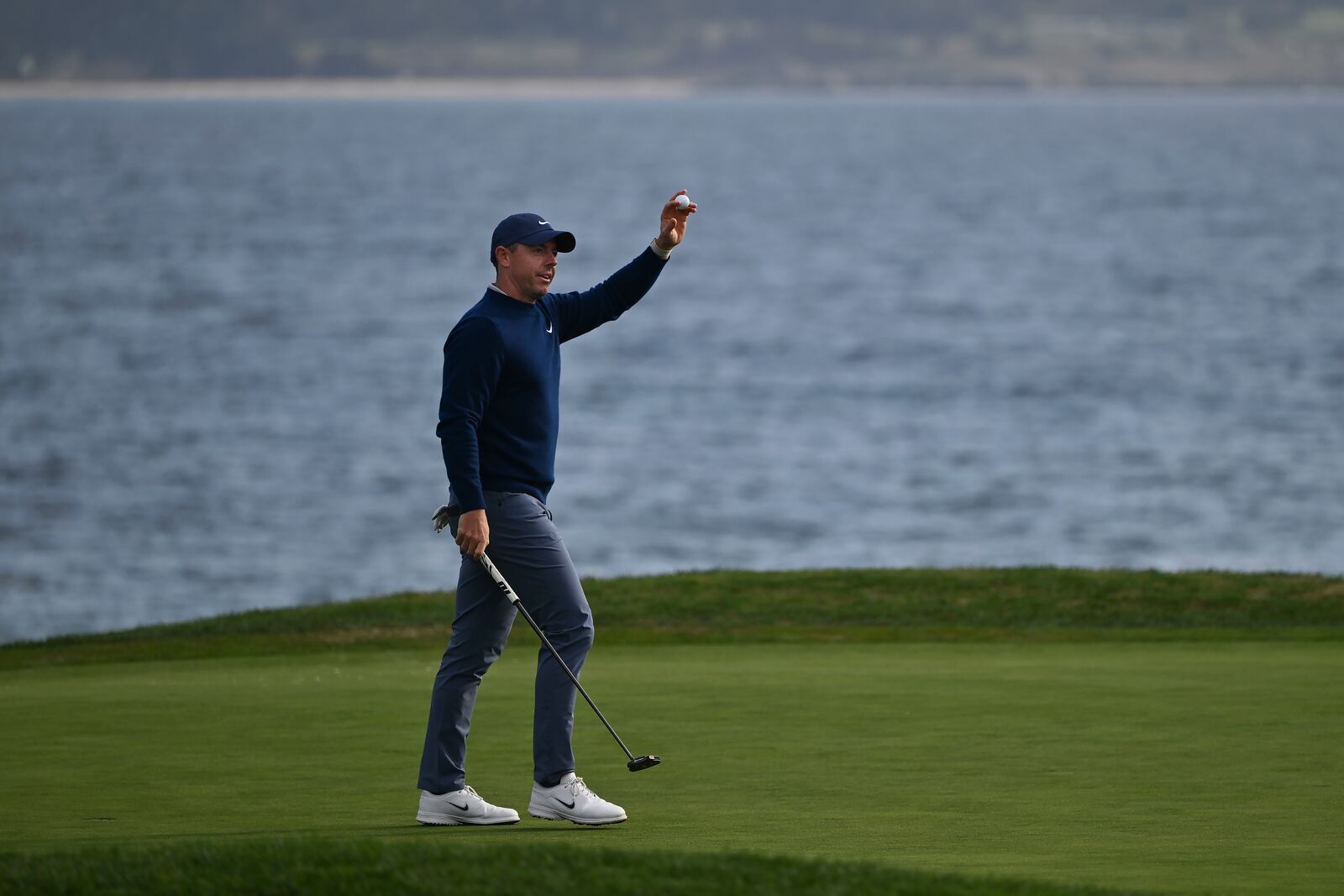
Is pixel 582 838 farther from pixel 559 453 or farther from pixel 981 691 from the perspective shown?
pixel 559 453

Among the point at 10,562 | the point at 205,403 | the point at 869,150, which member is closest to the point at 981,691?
the point at 10,562

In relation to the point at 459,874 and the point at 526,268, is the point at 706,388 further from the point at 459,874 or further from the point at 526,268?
the point at 459,874

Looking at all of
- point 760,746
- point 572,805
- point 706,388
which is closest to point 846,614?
point 760,746

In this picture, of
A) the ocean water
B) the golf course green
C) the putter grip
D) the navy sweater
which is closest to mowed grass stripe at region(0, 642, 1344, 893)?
the golf course green

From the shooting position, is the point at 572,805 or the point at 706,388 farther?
the point at 706,388

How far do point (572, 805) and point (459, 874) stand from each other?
1.40 m

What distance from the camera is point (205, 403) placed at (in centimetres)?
4653

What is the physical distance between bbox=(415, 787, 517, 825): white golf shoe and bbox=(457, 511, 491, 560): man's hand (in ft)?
2.69

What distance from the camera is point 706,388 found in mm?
49750

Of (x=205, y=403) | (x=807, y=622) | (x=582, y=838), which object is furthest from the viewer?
(x=205, y=403)

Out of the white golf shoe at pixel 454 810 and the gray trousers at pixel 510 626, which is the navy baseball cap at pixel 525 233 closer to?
the gray trousers at pixel 510 626

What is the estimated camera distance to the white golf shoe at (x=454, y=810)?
7.04m

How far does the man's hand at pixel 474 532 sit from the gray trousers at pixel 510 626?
0.22 metres

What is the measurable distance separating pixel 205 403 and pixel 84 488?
34.7 ft
